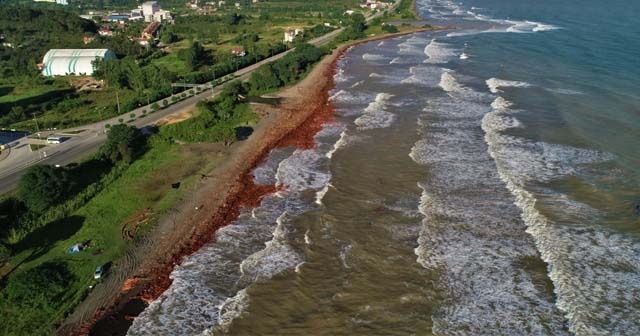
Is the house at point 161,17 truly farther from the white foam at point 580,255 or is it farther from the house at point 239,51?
the white foam at point 580,255

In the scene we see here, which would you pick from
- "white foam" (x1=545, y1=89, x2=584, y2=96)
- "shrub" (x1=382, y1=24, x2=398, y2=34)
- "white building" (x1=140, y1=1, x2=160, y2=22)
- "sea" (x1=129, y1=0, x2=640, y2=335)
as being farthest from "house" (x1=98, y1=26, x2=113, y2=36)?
"white foam" (x1=545, y1=89, x2=584, y2=96)

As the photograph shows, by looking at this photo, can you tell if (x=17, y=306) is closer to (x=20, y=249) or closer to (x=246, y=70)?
(x=20, y=249)

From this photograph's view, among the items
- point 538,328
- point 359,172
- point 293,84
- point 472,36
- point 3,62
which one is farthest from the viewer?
point 472,36

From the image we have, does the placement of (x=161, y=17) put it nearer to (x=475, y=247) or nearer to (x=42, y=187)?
(x=42, y=187)

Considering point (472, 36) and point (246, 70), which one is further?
point (472, 36)

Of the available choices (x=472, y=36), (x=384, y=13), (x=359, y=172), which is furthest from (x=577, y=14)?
(x=359, y=172)

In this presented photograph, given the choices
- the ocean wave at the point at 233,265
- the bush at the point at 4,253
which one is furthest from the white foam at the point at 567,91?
the bush at the point at 4,253

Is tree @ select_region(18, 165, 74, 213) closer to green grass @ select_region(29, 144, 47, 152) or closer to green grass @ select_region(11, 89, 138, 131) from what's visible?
green grass @ select_region(29, 144, 47, 152)
